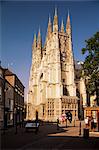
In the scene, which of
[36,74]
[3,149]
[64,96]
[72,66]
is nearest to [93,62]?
[3,149]

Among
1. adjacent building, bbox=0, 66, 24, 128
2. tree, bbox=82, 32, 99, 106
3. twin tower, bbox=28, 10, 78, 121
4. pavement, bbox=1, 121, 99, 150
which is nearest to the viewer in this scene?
pavement, bbox=1, 121, 99, 150

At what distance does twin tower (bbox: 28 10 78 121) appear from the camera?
280ft

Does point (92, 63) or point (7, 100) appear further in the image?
point (7, 100)

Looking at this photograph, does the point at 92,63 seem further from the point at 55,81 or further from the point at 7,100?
the point at 55,81

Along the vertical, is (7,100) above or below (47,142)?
above

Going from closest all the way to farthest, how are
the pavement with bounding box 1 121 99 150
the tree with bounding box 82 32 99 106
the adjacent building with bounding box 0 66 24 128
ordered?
the pavement with bounding box 1 121 99 150 → the tree with bounding box 82 32 99 106 → the adjacent building with bounding box 0 66 24 128

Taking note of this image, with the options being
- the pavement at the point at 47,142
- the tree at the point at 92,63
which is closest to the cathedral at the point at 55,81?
the tree at the point at 92,63

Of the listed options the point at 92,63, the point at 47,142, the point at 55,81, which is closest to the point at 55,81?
the point at 55,81

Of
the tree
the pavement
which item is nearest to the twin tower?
the tree

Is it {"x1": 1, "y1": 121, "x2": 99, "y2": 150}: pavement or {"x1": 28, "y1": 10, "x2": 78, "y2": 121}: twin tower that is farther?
{"x1": 28, "y1": 10, "x2": 78, "y2": 121}: twin tower

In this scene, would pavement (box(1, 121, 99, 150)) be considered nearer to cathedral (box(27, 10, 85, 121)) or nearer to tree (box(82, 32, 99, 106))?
tree (box(82, 32, 99, 106))

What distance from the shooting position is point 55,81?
289ft

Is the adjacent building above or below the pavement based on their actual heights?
above

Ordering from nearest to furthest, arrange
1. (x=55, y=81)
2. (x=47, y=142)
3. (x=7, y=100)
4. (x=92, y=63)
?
(x=47, y=142), (x=92, y=63), (x=7, y=100), (x=55, y=81)
